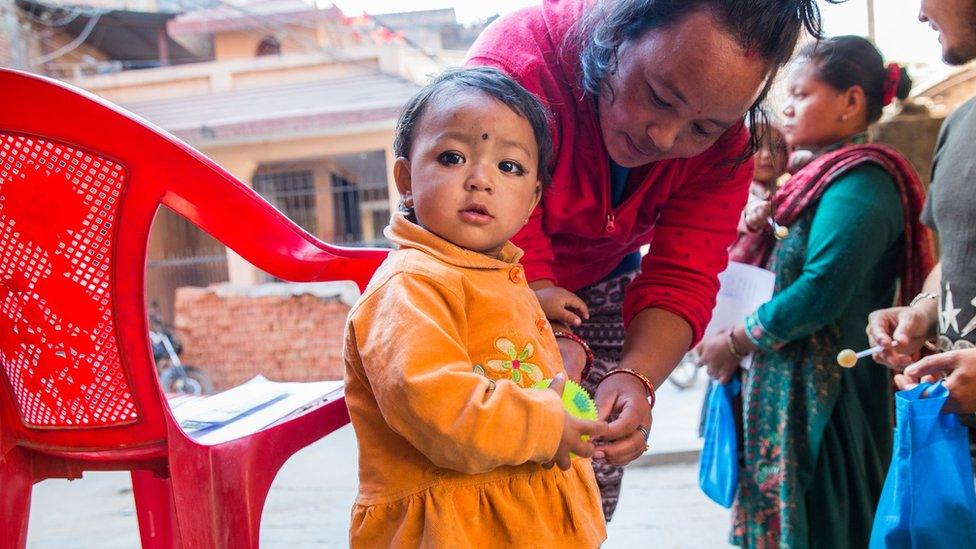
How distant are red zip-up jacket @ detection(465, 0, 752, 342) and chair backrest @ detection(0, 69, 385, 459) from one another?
539mm

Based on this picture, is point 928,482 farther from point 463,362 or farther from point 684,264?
point 463,362

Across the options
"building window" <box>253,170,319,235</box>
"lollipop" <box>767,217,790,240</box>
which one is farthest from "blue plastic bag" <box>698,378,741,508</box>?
"building window" <box>253,170,319,235</box>

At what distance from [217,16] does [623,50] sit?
1093cm

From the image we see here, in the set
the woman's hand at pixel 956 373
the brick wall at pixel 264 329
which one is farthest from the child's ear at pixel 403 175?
the brick wall at pixel 264 329

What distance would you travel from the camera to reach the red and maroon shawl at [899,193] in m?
2.06

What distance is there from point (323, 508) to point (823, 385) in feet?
8.49

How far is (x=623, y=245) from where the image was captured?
1.63 metres

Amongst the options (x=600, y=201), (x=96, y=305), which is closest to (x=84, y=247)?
(x=96, y=305)

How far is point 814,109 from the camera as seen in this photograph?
2.21 metres

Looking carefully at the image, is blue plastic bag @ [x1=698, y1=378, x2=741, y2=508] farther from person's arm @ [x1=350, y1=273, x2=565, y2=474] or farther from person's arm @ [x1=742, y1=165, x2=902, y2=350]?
person's arm @ [x1=350, y1=273, x2=565, y2=474]

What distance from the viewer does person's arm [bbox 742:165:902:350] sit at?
1.98 m

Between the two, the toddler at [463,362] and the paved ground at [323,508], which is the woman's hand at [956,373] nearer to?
the toddler at [463,362]

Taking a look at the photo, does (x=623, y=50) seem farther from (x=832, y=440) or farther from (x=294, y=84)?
(x=294, y=84)

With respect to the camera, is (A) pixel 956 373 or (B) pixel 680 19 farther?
(A) pixel 956 373
